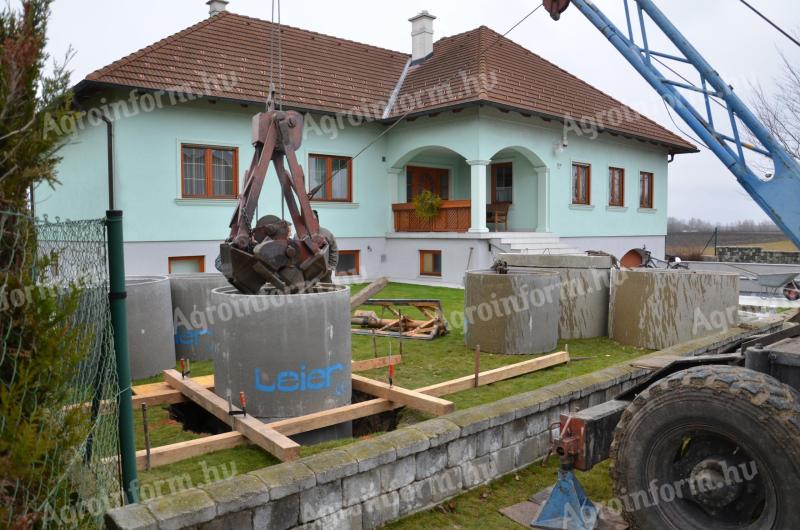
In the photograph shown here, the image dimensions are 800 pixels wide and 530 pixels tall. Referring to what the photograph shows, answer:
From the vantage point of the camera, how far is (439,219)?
18656 mm

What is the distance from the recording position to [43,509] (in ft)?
7.30

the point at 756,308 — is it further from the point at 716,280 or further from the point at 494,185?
the point at 494,185

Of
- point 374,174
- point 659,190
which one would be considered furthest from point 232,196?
point 659,190

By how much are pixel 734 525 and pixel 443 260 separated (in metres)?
14.7

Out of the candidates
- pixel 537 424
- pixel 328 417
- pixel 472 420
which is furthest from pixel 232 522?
pixel 537 424

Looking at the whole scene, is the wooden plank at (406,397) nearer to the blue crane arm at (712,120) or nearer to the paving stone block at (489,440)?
the paving stone block at (489,440)

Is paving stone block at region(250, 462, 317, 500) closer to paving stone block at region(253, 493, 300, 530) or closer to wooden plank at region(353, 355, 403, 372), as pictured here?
paving stone block at region(253, 493, 300, 530)

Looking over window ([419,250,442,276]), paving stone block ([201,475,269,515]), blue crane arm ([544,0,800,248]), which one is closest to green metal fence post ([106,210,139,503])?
paving stone block ([201,475,269,515])

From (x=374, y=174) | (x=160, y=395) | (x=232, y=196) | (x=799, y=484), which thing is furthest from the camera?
(x=374, y=174)

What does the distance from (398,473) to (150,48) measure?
15.5m

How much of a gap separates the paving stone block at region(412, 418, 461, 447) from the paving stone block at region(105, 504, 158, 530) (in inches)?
71.4

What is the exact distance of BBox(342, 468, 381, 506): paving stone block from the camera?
3658mm

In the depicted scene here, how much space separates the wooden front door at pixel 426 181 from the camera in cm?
2133

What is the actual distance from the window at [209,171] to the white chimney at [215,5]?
6.80 metres
